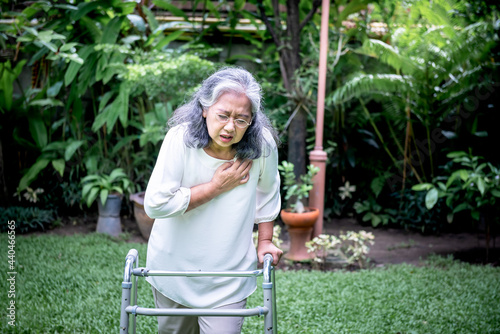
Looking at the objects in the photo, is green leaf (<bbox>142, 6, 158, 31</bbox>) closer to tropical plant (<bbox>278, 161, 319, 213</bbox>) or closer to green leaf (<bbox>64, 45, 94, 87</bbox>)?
green leaf (<bbox>64, 45, 94, 87</bbox>)

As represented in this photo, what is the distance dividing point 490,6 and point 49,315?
443 centimetres

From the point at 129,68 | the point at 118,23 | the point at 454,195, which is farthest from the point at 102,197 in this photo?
the point at 454,195

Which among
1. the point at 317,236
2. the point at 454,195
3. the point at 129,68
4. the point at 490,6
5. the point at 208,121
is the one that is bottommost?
the point at 317,236

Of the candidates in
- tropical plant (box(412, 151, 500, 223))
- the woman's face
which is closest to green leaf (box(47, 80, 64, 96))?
tropical plant (box(412, 151, 500, 223))

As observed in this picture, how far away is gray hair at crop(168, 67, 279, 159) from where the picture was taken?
6.35 feet

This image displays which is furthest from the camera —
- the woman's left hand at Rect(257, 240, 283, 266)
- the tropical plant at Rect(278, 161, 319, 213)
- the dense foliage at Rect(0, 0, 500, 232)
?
the dense foliage at Rect(0, 0, 500, 232)

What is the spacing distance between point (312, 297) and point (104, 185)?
2.82 metres

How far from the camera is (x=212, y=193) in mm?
1958

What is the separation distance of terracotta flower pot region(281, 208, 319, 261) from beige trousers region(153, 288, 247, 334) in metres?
2.39

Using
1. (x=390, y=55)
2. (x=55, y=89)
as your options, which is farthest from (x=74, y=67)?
(x=390, y=55)

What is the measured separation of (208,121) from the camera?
1.96 m

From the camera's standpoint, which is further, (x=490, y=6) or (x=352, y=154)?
(x=352, y=154)

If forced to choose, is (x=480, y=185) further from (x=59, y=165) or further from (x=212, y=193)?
(x=59, y=165)

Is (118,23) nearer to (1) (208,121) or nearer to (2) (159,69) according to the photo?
(2) (159,69)
